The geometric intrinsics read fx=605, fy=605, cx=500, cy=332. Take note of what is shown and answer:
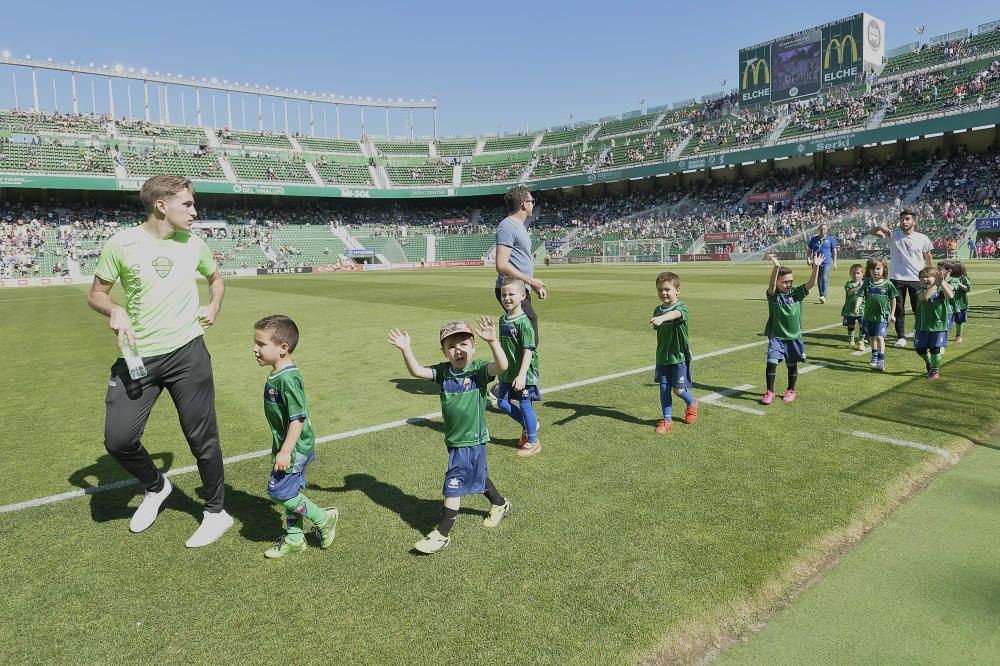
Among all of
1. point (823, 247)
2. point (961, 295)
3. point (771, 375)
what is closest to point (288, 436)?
point (771, 375)

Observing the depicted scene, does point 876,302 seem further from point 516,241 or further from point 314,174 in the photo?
point 314,174

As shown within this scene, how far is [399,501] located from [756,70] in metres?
62.0

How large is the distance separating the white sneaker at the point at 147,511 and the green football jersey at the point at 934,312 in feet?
26.9

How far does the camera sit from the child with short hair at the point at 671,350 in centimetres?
564

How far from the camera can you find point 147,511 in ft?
13.3

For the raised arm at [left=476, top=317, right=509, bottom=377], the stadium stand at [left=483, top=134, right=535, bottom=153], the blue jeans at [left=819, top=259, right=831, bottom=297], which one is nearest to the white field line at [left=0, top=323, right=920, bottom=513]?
the raised arm at [left=476, top=317, right=509, bottom=377]

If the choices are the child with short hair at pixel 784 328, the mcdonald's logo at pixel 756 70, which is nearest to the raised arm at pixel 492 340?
the child with short hair at pixel 784 328

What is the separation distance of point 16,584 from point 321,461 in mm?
2202

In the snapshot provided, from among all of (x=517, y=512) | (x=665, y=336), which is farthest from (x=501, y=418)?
(x=517, y=512)

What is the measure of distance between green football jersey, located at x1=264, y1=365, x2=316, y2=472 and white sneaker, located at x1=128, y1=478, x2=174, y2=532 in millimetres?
1079

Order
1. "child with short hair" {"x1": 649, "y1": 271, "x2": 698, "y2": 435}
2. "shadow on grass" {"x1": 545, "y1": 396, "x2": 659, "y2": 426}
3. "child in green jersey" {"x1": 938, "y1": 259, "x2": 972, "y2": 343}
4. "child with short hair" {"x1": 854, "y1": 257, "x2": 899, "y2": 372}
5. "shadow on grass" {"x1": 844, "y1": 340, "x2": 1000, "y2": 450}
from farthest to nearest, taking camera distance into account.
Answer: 1. "child in green jersey" {"x1": 938, "y1": 259, "x2": 972, "y2": 343}
2. "child with short hair" {"x1": 854, "y1": 257, "x2": 899, "y2": 372}
3. "shadow on grass" {"x1": 545, "y1": 396, "x2": 659, "y2": 426}
4. "child with short hair" {"x1": 649, "y1": 271, "x2": 698, "y2": 435}
5. "shadow on grass" {"x1": 844, "y1": 340, "x2": 1000, "y2": 450}

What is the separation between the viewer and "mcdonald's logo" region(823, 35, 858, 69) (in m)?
50.1

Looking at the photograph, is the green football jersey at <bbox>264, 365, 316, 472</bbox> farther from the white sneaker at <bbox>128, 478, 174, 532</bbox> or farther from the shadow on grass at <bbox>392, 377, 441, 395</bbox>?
the shadow on grass at <bbox>392, 377, 441, 395</bbox>

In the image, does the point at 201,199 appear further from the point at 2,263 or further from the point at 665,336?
the point at 665,336
